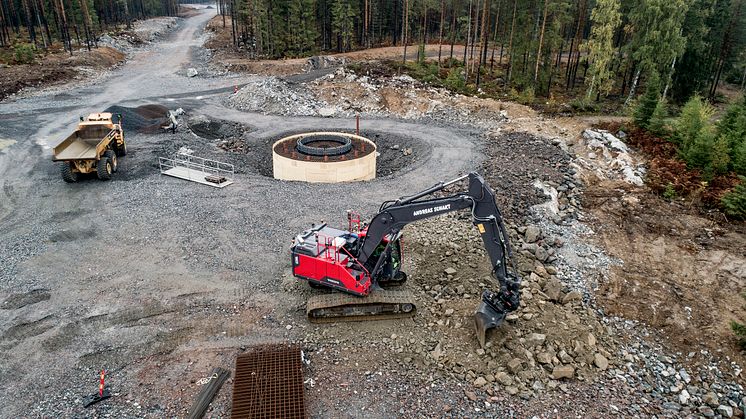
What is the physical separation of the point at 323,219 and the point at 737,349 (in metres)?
13.2

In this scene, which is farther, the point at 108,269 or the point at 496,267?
the point at 108,269


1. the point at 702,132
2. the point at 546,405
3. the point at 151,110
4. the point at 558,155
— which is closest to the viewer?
the point at 546,405

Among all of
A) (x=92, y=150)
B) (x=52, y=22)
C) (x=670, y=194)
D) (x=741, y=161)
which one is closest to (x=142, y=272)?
(x=92, y=150)

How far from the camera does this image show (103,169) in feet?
68.5

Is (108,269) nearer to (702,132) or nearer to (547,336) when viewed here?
(547,336)

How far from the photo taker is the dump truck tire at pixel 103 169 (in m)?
20.8

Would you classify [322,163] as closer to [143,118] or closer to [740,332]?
[143,118]

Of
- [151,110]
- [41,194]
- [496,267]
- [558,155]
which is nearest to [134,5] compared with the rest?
[151,110]

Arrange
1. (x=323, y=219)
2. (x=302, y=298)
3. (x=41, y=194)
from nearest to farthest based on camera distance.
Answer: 1. (x=302, y=298)
2. (x=323, y=219)
3. (x=41, y=194)

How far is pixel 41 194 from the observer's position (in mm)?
19953

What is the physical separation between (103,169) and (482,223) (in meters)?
17.7

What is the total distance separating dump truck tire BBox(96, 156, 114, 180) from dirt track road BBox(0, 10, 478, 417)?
32 cm

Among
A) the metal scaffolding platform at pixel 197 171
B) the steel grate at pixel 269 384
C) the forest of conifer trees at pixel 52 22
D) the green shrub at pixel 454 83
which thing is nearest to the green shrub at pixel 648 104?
the green shrub at pixel 454 83

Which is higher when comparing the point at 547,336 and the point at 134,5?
the point at 134,5
